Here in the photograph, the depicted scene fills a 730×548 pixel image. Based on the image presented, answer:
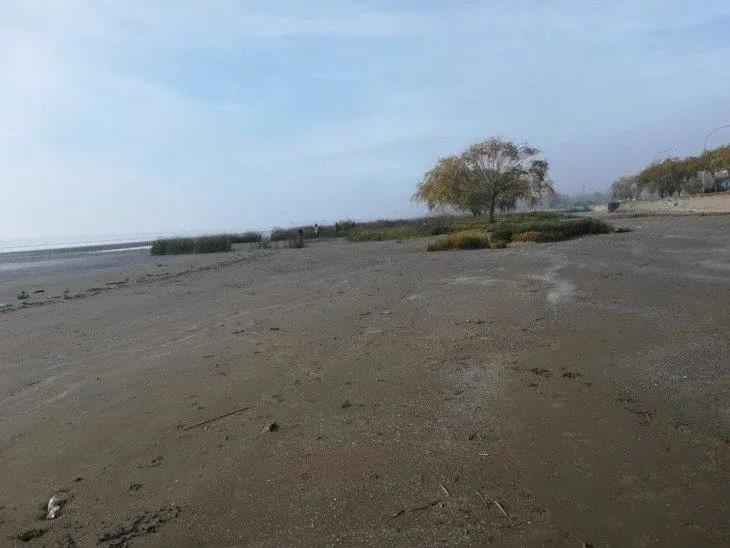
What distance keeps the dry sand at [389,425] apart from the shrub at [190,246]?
26576mm

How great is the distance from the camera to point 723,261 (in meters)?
9.80

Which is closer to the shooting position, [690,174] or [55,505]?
[55,505]

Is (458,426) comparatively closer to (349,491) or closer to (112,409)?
(349,491)

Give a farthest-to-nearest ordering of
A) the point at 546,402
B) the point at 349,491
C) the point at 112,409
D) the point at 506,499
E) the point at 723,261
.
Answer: the point at 723,261 → the point at 112,409 → the point at 546,402 → the point at 349,491 → the point at 506,499

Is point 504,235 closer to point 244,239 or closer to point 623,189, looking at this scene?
point 244,239

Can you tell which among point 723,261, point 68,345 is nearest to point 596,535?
point 68,345

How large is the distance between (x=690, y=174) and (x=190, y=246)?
53779 mm

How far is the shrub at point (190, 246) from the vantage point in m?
34.2

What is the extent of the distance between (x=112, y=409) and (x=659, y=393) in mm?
4830

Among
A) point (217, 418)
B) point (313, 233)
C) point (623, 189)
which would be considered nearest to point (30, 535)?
point (217, 418)

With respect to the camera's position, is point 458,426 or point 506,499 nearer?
point 506,499

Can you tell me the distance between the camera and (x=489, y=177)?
38.5m

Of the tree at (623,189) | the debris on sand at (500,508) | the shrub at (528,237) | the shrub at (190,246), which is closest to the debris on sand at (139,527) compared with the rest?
the debris on sand at (500,508)

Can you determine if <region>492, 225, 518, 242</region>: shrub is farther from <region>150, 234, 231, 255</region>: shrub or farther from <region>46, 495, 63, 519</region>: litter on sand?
Answer: <region>150, 234, 231, 255</region>: shrub
